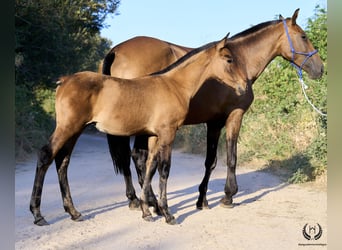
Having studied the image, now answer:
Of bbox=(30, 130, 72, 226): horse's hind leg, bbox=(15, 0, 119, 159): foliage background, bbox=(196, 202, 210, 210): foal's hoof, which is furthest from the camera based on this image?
bbox=(15, 0, 119, 159): foliage background

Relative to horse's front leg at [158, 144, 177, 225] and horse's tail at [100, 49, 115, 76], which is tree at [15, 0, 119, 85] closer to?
horse's tail at [100, 49, 115, 76]

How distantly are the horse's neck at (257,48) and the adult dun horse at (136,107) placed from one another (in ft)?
3.26

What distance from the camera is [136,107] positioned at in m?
4.33

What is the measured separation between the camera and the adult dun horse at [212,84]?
5.18 metres

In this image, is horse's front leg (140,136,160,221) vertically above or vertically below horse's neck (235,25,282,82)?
below

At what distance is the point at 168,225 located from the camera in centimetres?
442

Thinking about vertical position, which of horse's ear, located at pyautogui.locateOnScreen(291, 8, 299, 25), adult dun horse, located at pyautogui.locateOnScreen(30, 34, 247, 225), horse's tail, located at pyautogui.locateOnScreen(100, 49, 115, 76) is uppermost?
horse's ear, located at pyautogui.locateOnScreen(291, 8, 299, 25)

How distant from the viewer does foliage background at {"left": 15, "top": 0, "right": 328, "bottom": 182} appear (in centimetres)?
844

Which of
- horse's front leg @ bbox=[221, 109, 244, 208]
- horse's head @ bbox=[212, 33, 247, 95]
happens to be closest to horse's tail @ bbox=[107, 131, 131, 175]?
horse's front leg @ bbox=[221, 109, 244, 208]

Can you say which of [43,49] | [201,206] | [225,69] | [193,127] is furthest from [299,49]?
[43,49]

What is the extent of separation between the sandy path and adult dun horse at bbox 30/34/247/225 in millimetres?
327

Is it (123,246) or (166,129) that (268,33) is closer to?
(166,129)

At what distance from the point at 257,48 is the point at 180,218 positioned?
107 inches

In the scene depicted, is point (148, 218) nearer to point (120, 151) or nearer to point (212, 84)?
point (120, 151)
